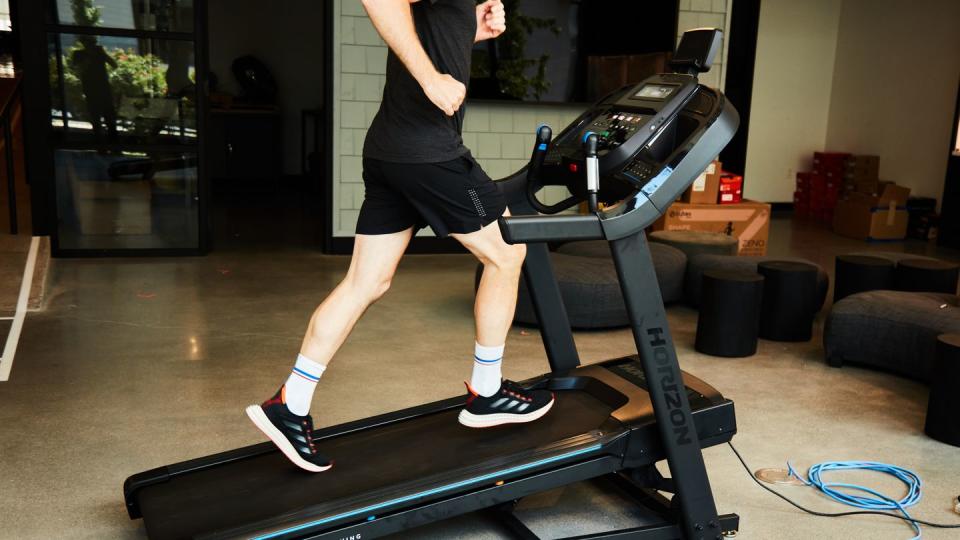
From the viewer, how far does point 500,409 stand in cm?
256

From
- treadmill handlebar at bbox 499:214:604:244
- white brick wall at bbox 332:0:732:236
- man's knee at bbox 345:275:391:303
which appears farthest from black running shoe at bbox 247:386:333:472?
white brick wall at bbox 332:0:732:236

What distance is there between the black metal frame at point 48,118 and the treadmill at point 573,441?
4124 millimetres

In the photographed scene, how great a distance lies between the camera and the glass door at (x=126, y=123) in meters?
5.93

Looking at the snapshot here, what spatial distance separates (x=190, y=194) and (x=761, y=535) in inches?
193

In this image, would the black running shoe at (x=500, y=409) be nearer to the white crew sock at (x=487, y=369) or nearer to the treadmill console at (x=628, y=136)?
the white crew sock at (x=487, y=369)

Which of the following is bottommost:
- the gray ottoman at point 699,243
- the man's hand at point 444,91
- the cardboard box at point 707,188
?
the gray ottoman at point 699,243

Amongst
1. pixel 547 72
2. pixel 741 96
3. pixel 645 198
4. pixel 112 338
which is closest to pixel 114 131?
pixel 112 338

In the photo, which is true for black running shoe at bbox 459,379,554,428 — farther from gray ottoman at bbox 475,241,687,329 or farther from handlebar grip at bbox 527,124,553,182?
gray ottoman at bbox 475,241,687,329

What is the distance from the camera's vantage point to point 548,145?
251 centimetres

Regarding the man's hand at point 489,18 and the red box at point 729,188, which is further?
the red box at point 729,188

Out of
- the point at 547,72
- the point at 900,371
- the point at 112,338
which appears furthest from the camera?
the point at 547,72

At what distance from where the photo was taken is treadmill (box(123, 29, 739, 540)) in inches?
84.0

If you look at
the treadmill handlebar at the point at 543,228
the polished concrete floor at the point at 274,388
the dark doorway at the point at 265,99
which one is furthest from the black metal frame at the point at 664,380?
the dark doorway at the point at 265,99

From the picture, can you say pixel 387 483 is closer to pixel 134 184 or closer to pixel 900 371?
pixel 900 371
